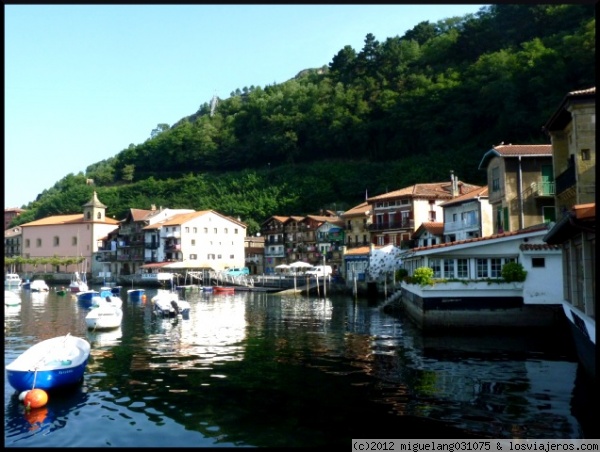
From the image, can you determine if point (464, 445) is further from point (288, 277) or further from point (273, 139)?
point (273, 139)

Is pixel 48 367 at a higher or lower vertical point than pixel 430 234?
lower

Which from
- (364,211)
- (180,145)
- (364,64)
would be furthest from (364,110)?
(180,145)

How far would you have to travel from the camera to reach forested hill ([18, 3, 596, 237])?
82312mm

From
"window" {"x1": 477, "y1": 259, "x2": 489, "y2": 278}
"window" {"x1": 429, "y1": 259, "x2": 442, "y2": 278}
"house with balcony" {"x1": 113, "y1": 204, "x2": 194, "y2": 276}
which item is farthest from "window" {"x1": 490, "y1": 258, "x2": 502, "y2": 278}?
"house with balcony" {"x1": 113, "y1": 204, "x2": 194, "y2": 276}

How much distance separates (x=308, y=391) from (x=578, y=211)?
903 cm

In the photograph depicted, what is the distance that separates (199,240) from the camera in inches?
3725

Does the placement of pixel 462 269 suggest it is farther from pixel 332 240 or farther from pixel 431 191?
pixel 332 240

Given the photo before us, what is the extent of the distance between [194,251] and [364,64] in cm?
6141

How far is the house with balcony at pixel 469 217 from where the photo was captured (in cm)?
4888

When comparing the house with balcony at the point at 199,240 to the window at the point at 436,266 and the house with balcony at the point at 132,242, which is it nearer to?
the house with balcony at the point at 132,242

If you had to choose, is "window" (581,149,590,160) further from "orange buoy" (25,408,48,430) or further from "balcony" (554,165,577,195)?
"orange buoy" (25,408,48,430)

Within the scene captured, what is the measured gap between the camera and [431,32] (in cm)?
12538

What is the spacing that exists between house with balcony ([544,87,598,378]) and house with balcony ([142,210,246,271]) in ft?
231

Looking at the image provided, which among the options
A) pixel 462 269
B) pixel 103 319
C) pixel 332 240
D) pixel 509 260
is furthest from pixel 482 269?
pixel 332 240
